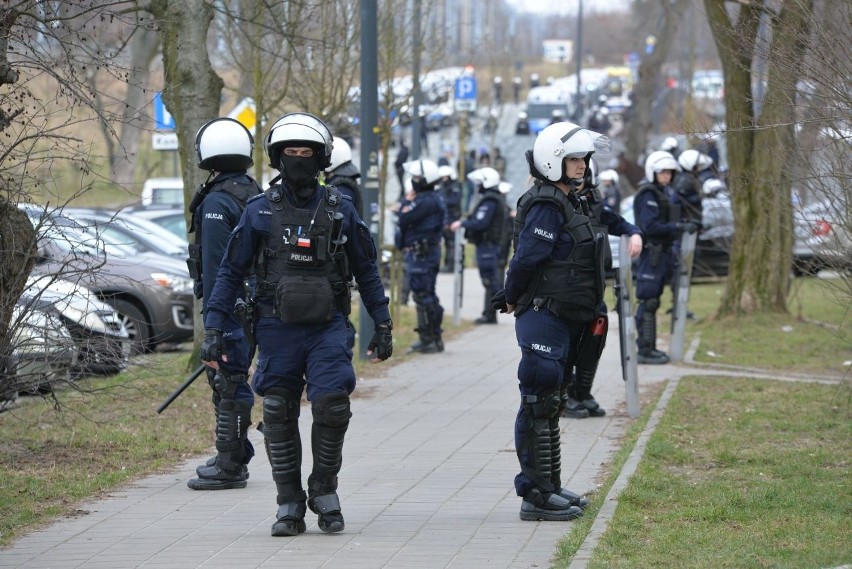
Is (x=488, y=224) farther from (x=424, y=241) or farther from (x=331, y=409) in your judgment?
(x=331, y=409)

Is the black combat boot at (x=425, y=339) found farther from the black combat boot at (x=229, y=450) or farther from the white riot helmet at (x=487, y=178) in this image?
the black combat boot at (x=229, y=450)

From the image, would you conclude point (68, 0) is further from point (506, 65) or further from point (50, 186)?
point (506, 65)

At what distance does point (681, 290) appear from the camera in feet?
42.0

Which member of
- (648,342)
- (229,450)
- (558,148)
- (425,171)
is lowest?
(648,342)

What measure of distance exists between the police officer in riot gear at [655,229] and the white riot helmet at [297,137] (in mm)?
6899

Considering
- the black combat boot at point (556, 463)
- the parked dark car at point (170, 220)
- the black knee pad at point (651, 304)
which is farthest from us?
the parked dark car at point (170, 220)

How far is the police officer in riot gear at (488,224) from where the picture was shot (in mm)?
16141

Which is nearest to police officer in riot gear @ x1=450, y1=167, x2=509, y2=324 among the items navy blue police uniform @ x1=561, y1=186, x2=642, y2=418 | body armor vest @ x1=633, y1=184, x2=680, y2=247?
body armor vest @ x1=633, y1=184, x2=680, y2=247

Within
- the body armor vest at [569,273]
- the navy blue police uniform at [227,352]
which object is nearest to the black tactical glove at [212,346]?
the navy blue police uniform at [227,352]

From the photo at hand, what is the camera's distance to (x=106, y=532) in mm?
6324

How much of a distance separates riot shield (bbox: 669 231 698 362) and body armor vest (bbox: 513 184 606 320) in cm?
615

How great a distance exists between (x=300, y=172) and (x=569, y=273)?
143cm

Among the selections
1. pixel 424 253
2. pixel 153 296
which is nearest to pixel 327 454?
pixel 424 253

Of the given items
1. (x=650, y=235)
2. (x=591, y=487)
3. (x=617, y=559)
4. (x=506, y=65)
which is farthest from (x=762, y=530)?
(x=506, y=65)
